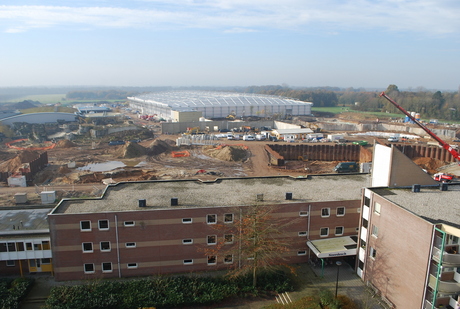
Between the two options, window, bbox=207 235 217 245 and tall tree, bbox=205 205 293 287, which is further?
window, bbox=207 235 217 245

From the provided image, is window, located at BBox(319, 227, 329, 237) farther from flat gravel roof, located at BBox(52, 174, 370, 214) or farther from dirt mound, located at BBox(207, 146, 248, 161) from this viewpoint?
dirt mound, located at BBox(207, 146, 248, 161)

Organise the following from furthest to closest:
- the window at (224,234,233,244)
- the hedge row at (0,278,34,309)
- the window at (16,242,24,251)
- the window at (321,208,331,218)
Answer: the window at (321,208,331,218), the window at (224,234,233,244), the window at (16,242,24,251), the hedge row at (0,278,34,309)

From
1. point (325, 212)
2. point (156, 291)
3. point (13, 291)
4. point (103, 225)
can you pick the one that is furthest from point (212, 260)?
point (13, 291)

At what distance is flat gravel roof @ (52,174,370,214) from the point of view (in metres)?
21.2

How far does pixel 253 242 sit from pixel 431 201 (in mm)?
9928

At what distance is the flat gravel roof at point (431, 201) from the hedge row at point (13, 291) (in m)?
20.6

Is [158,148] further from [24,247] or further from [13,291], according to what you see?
[13,291]

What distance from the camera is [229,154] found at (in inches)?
2122

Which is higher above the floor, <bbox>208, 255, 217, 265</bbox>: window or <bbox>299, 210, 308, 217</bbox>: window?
<bbox>299, 210, 308, 217</bbox>: window

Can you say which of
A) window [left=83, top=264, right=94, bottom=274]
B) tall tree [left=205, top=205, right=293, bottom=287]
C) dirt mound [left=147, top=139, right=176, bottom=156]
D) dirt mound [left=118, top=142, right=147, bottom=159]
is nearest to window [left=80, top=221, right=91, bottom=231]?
window [left=83, top=264, right=94, bottom=274]

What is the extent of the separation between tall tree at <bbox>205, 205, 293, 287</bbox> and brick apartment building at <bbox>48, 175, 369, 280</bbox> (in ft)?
0.87

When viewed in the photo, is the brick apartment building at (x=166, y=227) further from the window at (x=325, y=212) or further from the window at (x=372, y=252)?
the window at (x=372, y=252)

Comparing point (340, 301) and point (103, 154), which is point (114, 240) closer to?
point (340, 301)

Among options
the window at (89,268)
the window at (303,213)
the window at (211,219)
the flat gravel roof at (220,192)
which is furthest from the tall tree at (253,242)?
the window at (89,268)
